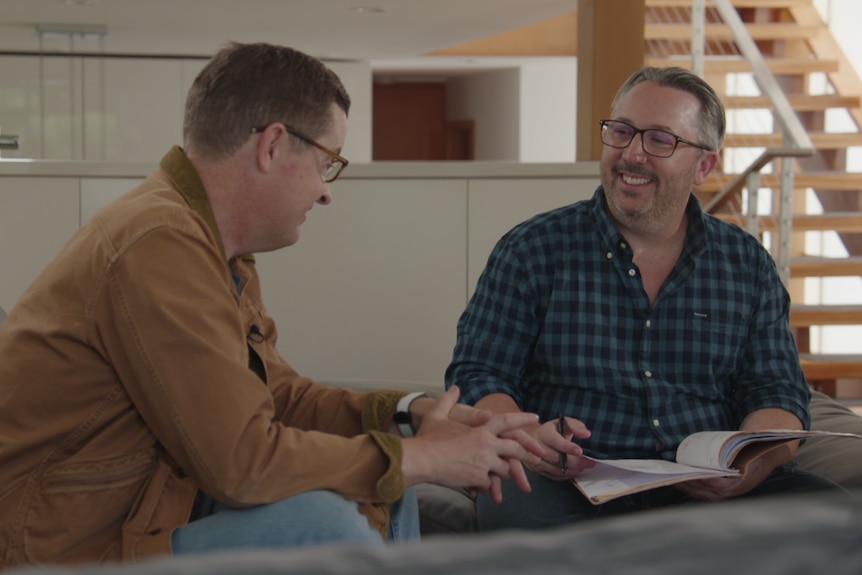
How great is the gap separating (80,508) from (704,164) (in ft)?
4.49

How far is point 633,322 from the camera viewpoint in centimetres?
202

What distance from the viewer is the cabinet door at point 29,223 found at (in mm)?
3359

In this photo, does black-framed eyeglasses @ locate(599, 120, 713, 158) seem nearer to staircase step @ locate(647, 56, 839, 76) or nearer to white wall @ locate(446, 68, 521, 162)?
staircase step @ locate(647, 56, 839, 76)

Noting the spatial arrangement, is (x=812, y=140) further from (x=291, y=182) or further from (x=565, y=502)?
(x=291, y=182)

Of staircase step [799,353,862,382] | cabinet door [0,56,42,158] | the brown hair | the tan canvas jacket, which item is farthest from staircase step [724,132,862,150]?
cabinet door [0,56,42,158]

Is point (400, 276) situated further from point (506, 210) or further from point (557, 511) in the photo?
point (557, 511)

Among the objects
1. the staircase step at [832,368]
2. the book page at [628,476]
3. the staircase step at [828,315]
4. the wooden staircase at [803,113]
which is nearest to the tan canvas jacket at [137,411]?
the book page at [628,476]

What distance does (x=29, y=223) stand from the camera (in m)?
3.36

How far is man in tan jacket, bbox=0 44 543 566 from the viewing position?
1300 millimetres

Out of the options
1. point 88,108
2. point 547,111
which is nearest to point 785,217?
point 88,108

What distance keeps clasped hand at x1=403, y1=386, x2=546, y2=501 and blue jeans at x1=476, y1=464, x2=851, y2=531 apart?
28 cm

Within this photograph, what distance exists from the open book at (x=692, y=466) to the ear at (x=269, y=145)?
67 cm

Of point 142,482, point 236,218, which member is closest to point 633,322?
point 236,218

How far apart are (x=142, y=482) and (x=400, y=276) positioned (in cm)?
209
